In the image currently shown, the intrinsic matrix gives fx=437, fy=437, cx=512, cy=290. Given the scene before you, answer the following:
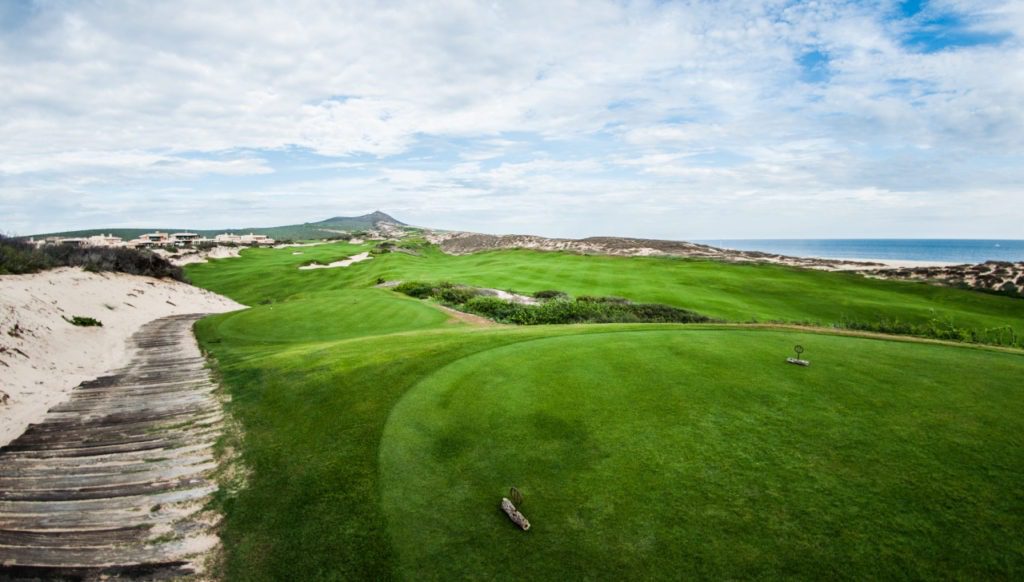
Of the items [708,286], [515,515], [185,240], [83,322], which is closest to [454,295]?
[83,322]

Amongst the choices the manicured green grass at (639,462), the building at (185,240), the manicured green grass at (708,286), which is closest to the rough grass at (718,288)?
the manicured green grass at (708,286)

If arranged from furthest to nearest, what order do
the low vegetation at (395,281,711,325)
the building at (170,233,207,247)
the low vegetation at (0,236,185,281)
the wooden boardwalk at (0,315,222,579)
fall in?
the building at (170,233,207,247) → the low vegetation at (0,236,185,281) → the low vegetation at (395,281,711,325) → the wooden boardwalk at (0,315,222,579)

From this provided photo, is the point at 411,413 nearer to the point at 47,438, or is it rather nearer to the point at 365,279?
the point at 47,438

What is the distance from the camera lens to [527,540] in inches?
167

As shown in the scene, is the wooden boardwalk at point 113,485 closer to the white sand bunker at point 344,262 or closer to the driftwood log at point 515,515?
the driftwood log at point 515,515

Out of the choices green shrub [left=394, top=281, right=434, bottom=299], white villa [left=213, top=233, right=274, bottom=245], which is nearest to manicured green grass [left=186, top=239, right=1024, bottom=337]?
green shrub [left=394, top=281, right=434, bottom=299]

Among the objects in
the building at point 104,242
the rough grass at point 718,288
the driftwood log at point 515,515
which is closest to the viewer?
the driftwood log at point 515,515

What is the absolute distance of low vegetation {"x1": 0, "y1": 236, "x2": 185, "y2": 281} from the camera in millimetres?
20944

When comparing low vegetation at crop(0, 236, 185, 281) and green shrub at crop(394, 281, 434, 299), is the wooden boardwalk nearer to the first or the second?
green shrub at crop(394, 281, 434, 299)

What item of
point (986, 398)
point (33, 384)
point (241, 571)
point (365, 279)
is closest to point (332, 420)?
point (241, 571)

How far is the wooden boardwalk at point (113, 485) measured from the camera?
15.7 ft

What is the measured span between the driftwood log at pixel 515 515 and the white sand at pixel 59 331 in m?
9.24

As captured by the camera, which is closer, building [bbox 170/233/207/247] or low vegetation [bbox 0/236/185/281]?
low vegetation [bbox 0/236/185/281]

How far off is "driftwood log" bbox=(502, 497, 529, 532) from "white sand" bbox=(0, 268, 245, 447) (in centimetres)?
924
